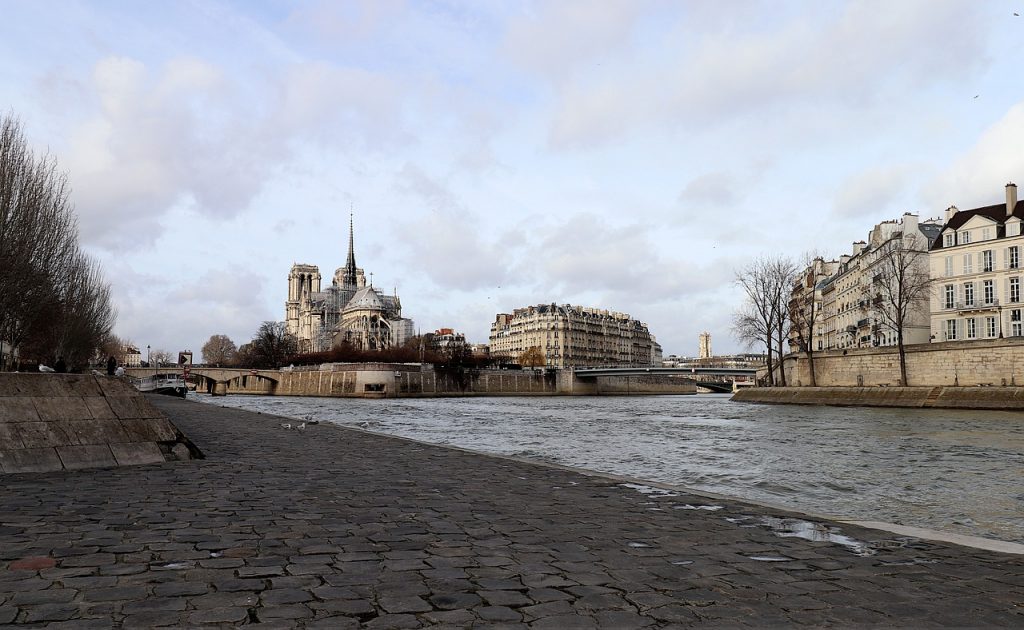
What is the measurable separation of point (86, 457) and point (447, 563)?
326 inches

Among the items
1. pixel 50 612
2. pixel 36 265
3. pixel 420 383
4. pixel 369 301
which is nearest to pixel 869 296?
pixel 420 383

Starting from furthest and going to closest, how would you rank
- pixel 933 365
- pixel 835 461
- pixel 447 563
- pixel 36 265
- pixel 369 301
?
pixel 369 301
pixel 933 365
pixel 36 265
pixel 835 461
pixel 447 563

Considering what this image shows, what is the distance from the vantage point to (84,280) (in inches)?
1721

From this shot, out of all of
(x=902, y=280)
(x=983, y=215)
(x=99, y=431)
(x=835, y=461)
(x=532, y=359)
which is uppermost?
(x=983, y=215)

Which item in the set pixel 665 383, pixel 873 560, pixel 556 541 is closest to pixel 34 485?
pixel 556 541

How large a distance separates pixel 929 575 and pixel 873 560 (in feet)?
1.83

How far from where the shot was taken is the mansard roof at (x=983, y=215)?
194 feet

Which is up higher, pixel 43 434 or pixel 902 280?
pixel 902 280

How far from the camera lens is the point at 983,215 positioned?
60188 millimetres

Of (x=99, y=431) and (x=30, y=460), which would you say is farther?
(x=99, y=431)

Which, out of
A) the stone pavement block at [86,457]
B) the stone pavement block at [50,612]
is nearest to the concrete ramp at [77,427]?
the stone pavement block at [86,457]

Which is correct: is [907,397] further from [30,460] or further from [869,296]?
[30,460]

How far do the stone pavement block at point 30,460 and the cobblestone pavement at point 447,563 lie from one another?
0.86 meters

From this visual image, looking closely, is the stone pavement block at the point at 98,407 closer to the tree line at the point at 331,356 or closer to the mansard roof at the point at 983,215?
the mansard roof at the point at 983,215
